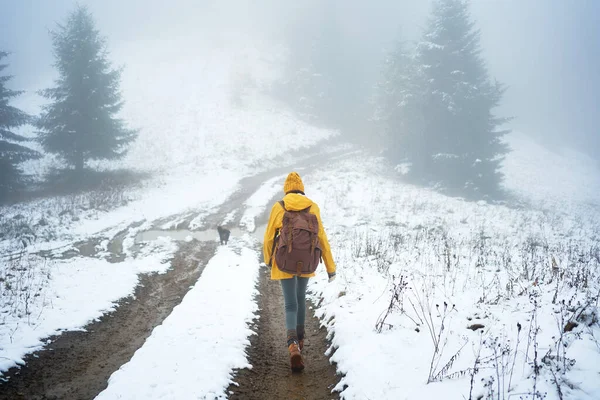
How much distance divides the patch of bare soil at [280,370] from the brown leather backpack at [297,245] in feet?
4.78

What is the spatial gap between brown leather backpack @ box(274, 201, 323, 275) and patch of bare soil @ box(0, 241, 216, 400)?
2.85 meters

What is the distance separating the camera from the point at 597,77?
80562mm

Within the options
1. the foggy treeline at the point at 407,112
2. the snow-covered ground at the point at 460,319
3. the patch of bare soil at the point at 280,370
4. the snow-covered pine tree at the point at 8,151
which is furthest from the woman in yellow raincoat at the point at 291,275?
the snow-covered pine tree at the point at 8,151

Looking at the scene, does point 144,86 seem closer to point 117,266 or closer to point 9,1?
point 117,266

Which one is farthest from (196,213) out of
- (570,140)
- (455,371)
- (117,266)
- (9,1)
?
(9,1)

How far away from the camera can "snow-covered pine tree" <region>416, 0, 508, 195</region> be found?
2080 cm

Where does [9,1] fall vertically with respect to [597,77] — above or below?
above

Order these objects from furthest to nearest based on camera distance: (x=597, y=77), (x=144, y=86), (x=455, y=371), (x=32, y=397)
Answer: (x=597, y=77) → (x=144, y=86) → (x=32, y=397) → (x=455, y=371)

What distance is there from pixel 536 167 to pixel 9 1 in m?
106

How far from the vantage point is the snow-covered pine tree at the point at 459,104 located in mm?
20797

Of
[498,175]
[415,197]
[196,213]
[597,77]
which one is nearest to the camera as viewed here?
[196,213]

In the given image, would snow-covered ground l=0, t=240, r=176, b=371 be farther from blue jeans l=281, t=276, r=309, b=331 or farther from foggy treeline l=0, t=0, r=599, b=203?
foggy treeline l=0, t=0, r=599, b=203

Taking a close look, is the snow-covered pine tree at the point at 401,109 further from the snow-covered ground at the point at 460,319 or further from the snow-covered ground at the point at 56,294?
the snow-covered ground at the point at 56,294

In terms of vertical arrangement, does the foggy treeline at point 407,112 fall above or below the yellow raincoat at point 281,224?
above
